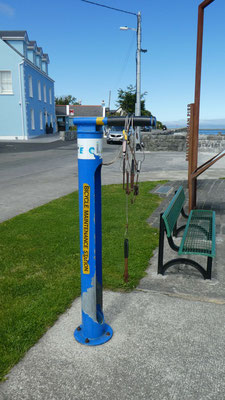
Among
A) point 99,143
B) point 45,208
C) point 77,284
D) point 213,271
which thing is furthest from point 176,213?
point 45,208

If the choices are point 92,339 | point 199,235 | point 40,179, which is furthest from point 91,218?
point 40,179

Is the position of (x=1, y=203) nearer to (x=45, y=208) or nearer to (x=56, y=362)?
(x=45, y=208)

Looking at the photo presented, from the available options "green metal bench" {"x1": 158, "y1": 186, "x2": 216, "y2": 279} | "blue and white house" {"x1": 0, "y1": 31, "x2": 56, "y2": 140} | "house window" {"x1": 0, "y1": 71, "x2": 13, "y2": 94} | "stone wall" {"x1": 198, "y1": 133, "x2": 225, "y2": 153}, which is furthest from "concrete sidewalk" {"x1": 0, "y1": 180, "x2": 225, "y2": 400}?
"house window" {"x1": 0, "y1": 71, "x2": 13, "y2": 94}

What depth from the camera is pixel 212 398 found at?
2285mm

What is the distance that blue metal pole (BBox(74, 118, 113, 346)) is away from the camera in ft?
8.29

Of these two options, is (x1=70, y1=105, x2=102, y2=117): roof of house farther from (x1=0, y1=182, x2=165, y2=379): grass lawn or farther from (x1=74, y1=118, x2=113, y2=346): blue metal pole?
(x1=74, y1=118, x2=113, y2=346): blue metal pole

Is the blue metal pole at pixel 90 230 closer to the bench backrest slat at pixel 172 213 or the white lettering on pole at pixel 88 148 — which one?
the white lettering on pole at pixel 88 148

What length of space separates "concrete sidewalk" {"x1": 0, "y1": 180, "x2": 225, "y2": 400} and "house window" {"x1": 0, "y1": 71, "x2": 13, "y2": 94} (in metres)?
34.0

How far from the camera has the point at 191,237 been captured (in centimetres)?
430

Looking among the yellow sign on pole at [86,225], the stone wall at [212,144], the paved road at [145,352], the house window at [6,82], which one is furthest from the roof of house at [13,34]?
the yellow sign on pole at [86,225]

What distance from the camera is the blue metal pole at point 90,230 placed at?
8.29 feet

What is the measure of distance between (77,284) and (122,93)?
4618 centimetres

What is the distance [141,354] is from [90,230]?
3.58ft

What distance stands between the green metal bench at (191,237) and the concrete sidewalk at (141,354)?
0.97 ft
